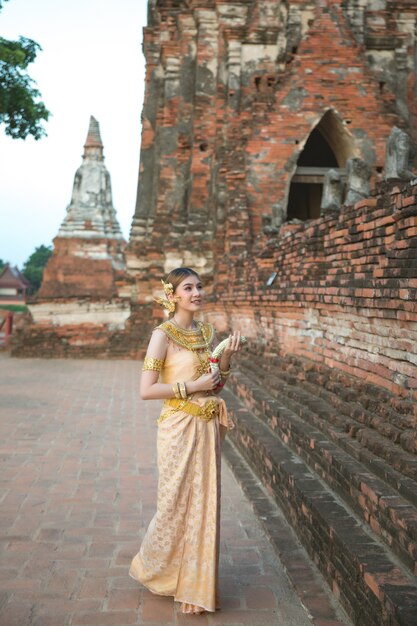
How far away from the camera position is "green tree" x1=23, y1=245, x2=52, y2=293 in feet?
186

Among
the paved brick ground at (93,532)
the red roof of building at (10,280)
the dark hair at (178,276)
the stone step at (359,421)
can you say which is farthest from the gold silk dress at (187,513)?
the red roof of building at (10,280)

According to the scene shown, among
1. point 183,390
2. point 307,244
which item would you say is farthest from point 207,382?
point 307,244

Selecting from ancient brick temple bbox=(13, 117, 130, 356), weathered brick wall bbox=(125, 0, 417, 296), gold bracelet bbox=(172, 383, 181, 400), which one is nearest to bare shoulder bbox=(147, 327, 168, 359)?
gold bracelet bbox=(172, 383, 181, 400)

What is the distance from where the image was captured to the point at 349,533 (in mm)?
2943

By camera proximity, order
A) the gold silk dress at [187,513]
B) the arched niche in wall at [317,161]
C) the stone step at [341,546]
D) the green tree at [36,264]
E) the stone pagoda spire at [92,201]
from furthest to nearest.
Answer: the green tree at [36,264] → the stone pagoda spire at [92,201] → the arched niche in wall at [317,161] → the gold silk dress at [187,513] → the stone step at [341,546]

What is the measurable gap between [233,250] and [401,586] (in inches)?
388

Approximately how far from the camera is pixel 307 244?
5906 mm

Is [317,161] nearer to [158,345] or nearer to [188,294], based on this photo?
[188,294]

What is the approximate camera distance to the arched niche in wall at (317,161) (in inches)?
491

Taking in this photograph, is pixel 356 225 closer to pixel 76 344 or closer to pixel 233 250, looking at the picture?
pixel 233 250

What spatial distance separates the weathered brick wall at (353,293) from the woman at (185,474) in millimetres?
1050

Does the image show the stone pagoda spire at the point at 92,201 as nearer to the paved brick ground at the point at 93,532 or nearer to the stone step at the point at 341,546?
the paved brick ground at the point at 93,532

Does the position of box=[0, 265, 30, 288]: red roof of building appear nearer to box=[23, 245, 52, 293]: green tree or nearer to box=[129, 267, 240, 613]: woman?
box=[23, 245, 52, 293]: green tree

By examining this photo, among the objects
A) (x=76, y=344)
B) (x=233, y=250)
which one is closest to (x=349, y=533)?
(x=233, y=250)
